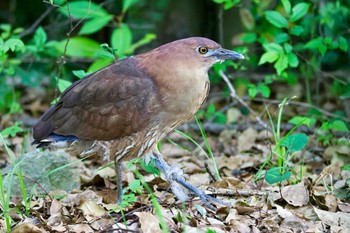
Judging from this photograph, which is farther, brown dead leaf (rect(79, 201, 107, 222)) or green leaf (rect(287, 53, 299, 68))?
green leaf (rect(287, 53, 299, 68))

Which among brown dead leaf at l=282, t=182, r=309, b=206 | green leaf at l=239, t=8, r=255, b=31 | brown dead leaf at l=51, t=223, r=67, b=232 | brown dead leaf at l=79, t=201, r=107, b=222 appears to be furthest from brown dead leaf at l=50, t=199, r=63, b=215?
green leaf at l=239, t=8, r=255, b=31

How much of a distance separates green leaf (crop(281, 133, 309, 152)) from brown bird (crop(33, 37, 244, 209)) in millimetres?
671

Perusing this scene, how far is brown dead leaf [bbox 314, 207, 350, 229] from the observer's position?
13.2ft

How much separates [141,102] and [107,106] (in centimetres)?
30

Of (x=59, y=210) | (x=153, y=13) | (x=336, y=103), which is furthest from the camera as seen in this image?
(x=153, y=13)

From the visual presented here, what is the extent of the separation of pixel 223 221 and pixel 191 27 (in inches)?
184

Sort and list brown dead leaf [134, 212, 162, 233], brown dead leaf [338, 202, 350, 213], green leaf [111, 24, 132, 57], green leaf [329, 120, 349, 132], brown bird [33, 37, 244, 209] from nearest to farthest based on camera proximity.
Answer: brown dead leaf [134, 212, 162, 233] → brown dead leaf [338, 202, 350, 213] → brown bird [33, 37, 244, 209] → green leaf [329, 120, 349, 132] → green leaf [111, 24, 132, 57]

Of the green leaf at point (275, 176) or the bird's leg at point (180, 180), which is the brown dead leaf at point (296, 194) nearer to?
the green leaf at point (275, 176)

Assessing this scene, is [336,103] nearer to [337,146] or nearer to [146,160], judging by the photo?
[337,146]

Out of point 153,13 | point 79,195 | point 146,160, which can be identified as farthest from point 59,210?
point 153,13

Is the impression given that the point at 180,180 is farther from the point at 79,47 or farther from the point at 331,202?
the point at 79,47

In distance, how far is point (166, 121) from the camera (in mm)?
4441

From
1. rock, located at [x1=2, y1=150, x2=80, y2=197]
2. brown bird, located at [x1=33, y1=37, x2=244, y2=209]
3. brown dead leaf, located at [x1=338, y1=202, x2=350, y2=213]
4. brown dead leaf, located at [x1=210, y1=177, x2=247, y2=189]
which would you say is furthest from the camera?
rock, located at [x1=2, y1=150, x2=80, y2=197]

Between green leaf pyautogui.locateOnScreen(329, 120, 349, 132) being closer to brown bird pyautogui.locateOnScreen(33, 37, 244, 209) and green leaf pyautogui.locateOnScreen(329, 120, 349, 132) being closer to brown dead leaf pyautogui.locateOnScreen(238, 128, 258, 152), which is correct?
brown dead leaf pyautogui.locateOnScreen(238, 128, 258, 152)
